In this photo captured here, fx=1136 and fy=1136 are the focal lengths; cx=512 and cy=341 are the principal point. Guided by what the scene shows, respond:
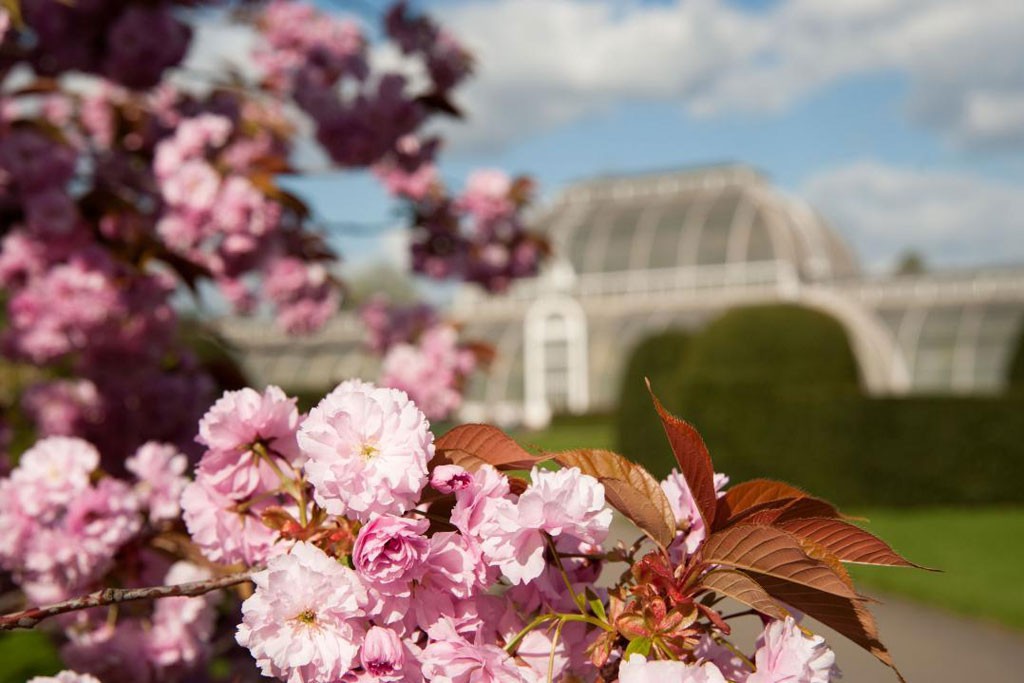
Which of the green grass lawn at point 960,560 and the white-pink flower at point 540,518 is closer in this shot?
the white-pink flower at point 540,518

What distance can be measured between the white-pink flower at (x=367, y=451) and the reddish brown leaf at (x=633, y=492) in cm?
14

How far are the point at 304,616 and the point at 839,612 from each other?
19.0 inches

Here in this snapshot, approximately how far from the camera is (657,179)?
1698 inches

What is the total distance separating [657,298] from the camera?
123ft

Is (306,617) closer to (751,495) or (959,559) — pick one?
(751,495)

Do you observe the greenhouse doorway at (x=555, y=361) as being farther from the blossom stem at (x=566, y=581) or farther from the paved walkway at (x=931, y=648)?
the blossom stem at (x=566, y=581)

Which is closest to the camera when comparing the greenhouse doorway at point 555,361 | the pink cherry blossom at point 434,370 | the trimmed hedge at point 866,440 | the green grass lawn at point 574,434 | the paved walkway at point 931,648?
the pink cherry blossom at point 434,370

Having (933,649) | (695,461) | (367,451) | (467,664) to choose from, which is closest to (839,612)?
(695,461)

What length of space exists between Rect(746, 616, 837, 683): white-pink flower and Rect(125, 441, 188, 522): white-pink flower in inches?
42.5

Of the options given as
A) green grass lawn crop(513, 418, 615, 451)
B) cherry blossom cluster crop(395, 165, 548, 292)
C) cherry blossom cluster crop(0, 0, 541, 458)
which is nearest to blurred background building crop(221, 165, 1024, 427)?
green grass lawn crop(513, 418, 615, 451)

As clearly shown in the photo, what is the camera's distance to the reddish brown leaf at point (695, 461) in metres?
1.02

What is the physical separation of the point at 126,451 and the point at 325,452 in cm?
270

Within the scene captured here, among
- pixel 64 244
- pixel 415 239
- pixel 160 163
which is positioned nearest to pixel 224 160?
pixel 160 163

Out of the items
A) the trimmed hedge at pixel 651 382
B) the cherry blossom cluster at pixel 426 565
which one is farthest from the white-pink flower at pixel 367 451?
the trimmed hedge at pixel 651 382
